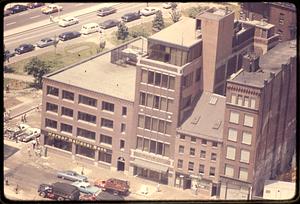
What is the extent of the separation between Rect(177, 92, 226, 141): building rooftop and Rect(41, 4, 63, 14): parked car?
6.33ft

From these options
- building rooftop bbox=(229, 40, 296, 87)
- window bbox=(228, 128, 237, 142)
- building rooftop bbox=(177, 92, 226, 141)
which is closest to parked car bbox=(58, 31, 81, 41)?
building rooftop bbox=(177, 92, 226, 141)

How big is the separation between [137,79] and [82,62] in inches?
28.0

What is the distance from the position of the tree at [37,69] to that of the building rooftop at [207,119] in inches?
59.1

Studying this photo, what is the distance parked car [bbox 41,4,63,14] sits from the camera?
11.0 meters

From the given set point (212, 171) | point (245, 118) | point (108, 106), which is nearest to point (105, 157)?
point (108, 106)

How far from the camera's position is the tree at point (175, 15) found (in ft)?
34.4

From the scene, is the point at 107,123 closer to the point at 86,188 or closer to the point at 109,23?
the point at 86,188

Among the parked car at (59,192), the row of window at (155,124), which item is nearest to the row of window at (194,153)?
the row of window at (155,124)

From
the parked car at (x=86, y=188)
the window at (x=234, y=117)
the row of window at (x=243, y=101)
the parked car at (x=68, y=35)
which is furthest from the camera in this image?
the parked car at (x=68, y=35)

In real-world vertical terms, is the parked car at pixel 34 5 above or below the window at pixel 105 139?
above

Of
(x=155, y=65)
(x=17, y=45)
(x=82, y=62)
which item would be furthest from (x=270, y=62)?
(x=17, y=45)

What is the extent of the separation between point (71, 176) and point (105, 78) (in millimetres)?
1046

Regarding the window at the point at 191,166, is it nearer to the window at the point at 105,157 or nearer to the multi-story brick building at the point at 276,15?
the window at the point at 105,157

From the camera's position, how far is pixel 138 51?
1029 cm
